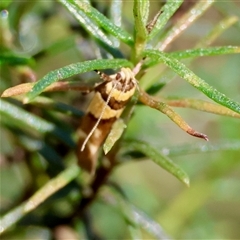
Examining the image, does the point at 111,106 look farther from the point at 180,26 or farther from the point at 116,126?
the point at 180,26

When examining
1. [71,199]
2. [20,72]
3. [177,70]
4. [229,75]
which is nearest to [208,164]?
[229,75]

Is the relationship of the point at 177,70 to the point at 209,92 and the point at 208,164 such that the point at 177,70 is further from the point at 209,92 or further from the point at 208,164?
the point at 208,164

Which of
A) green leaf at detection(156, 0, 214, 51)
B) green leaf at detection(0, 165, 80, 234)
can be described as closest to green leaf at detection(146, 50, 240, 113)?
green leaf at detection(156, 0, 214, 51)

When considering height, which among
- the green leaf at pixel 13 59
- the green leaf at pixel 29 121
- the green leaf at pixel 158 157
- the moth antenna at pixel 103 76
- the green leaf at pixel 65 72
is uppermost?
the green leaf at pixel 65 72

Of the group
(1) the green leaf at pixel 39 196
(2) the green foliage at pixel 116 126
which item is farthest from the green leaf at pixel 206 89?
(1) the green leaf at pixel 39 196

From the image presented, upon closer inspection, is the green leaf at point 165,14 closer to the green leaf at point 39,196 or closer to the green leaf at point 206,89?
the green leaf at point 206,89

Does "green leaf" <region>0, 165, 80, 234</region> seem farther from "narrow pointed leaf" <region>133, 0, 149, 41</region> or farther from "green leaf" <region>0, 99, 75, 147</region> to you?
"narrow pointed leaf" <region>133, 0, 149, 41</region>
